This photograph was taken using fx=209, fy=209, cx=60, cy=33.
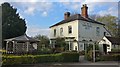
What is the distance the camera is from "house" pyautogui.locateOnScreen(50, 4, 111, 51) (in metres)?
37.0

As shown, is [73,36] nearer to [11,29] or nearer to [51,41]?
[51,41]

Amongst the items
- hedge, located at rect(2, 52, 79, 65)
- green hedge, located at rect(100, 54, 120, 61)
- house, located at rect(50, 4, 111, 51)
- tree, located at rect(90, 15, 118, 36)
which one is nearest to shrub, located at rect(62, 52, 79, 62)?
hedge, located at rect(2, 52, 79, 65)

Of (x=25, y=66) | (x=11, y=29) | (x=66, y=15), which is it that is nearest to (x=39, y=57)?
(x=25, y=66)

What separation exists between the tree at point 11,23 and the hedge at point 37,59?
53.4 feet

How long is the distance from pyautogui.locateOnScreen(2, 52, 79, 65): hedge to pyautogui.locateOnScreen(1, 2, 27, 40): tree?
16.3 metres

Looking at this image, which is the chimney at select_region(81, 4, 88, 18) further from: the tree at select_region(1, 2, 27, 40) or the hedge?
the hedge

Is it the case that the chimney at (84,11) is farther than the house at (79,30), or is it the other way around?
the chimney at (84,11)

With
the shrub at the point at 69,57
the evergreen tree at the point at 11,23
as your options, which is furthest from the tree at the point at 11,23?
the shrub at the point at 69,57

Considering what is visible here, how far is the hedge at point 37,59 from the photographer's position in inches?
765

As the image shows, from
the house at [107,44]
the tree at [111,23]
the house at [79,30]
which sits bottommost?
the house at [107,44]

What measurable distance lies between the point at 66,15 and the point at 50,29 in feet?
16.3

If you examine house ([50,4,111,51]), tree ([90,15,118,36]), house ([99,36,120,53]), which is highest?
tree ([90,15,118,36])

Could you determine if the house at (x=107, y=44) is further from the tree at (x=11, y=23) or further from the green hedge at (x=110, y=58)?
the tree at (x=11, y=23)

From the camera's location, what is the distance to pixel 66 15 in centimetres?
4244
